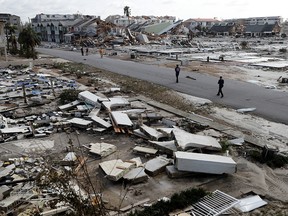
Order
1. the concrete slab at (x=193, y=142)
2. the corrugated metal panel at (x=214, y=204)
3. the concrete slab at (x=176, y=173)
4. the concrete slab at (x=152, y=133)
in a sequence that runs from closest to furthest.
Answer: the corrugated metal panel at (x=214, y=204) → the concrete slab at (x=176, y=173) → the concrete slab at (x=193, y=142) → the concrete slab at (x=152, y=133)

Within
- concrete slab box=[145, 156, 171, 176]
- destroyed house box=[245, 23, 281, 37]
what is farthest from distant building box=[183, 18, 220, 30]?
concrete slab box=[145, 156, 171, 176]

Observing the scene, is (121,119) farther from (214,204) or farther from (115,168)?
(214,204)

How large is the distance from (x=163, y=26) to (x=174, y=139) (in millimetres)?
91553

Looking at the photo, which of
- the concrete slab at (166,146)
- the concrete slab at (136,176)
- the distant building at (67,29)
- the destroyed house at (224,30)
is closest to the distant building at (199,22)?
the destroyed house at (224,30)

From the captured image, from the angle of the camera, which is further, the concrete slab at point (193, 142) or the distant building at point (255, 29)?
the distant building at point (255, 29)

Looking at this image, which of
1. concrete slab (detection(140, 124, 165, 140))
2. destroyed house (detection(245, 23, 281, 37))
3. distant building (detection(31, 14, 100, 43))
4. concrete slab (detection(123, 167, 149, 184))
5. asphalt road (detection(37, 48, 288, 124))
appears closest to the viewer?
concrete slab (detection(123, 167, 149, 184))

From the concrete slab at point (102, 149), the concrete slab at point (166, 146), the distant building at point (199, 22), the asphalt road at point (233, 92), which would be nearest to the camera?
the concrete slab at point (166, 146)

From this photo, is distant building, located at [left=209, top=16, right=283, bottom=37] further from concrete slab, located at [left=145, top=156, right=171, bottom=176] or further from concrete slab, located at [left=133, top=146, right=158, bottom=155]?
concrete slab, located at [left=145, top=156, right=171, bottom=176]

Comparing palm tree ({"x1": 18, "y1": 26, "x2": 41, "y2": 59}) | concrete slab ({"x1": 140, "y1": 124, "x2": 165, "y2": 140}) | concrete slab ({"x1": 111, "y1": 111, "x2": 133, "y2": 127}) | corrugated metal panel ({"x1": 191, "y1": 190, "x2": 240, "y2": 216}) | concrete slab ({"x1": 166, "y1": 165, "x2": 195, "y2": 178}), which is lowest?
corrugated metal panel ({"x1": 191, "y1": 190, "x2": 240, "y2": 216})

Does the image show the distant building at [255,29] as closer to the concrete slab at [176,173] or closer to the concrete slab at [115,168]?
the concrete slab at [176,173]

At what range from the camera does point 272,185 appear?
748cm

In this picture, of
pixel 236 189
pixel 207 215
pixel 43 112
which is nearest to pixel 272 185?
pixel 236 189

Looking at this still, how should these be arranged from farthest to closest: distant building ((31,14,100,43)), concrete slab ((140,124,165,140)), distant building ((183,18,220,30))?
1. distant building ((183,18,220,30))
2. distant building ((31,14,100,43))
3. concrete slab ((140,124,165,140))

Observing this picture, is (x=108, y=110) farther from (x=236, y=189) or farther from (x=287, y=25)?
(x=287, y=25)
